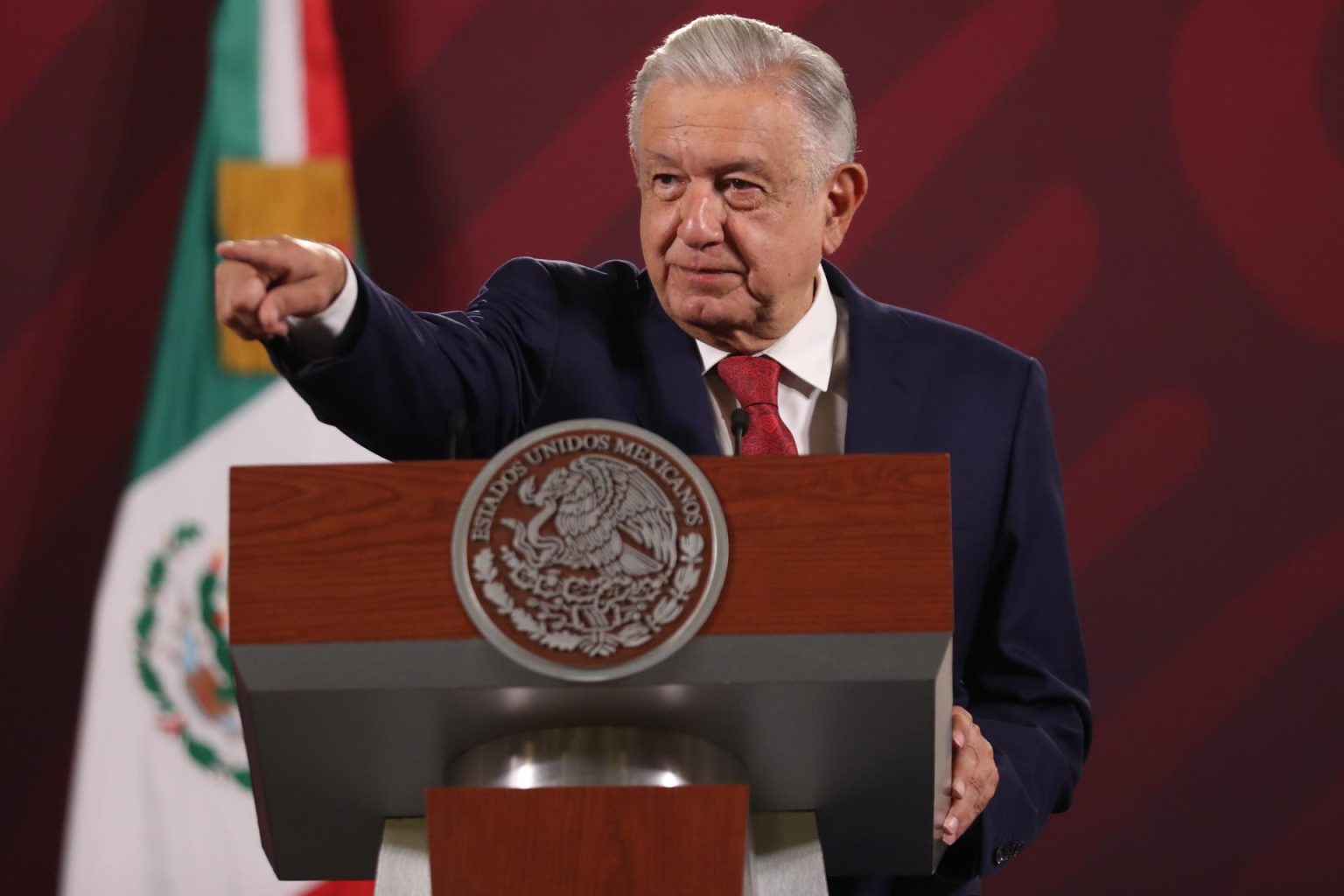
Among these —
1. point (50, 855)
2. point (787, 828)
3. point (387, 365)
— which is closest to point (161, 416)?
point (50, 855)

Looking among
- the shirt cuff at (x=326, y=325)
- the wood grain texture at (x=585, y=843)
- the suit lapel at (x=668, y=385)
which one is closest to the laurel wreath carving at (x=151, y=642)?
the suit lapel at (x=668, y=385)

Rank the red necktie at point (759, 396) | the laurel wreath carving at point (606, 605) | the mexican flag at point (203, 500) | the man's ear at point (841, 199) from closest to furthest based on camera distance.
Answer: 1. the laurel wreath carving at point (606, 605)
2. the red necktie at point (759, 396)
3. the man's ear at point (841, 199)
4. the mexican flag at point (203, 500)

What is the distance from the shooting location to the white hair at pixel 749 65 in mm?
1738

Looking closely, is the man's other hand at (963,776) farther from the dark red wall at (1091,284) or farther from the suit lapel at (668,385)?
the dark red wall at (1091,284)

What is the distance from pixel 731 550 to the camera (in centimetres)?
104

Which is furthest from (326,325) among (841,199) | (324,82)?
(324,82)

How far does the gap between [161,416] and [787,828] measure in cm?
202

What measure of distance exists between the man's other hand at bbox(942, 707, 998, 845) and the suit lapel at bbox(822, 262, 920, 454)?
0.40 meters

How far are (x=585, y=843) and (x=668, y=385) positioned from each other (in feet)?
2.39

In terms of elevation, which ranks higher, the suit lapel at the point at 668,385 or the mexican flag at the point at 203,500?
the suit lapel at the point at 668,385

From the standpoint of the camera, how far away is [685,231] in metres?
1.72

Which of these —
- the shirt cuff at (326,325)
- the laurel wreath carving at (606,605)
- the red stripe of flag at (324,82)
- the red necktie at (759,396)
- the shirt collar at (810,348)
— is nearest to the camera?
the laurel wreath carving at (606,605)

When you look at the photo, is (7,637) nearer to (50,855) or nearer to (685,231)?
(50,855)

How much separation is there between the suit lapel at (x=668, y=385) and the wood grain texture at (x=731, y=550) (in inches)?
23.8
